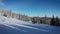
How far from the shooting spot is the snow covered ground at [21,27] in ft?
7.00

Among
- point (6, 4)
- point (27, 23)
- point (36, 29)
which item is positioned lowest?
point (36, 29)

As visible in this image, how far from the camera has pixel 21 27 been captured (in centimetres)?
218

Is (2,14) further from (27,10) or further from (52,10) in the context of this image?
(52,10)

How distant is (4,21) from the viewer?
2152mm

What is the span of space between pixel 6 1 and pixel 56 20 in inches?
49.5

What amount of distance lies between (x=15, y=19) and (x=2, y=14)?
1.04 feet

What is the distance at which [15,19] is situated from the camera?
7.18 ft

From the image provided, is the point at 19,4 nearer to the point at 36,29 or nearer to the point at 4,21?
the point at 4,21

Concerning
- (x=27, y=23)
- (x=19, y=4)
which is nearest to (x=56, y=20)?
(x=27, y=23)

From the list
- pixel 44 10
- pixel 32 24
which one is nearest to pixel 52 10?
pixel 44 10

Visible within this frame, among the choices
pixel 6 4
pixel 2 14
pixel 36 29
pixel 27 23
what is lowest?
pixel 36 29

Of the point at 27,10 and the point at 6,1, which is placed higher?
the point at 6,1

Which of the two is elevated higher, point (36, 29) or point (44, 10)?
point (44, 10)

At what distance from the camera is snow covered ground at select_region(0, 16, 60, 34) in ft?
7.00
